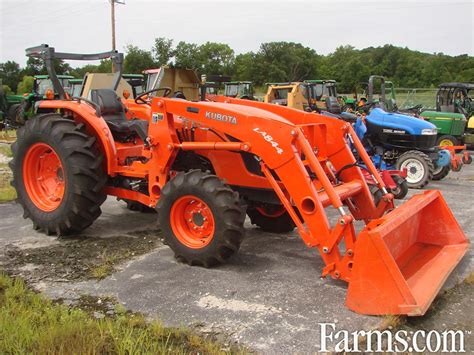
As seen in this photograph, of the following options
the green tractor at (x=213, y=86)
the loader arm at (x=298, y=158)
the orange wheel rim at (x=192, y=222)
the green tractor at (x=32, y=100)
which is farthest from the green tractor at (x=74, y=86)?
the orange wheel rim at (x=192, y=222)

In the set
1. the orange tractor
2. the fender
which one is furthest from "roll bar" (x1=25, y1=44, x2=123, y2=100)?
the fender

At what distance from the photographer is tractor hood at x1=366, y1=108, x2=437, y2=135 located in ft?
28.7

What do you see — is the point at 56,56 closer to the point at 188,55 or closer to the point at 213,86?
the point at 213,86

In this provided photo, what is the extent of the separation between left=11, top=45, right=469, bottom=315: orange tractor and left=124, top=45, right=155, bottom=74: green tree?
138ft

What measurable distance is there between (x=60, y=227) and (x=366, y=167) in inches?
126

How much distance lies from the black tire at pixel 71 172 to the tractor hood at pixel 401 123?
222 inches

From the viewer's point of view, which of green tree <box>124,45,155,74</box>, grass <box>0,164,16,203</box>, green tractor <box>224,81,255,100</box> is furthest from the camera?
green tree <box>124,45,155,74</box>

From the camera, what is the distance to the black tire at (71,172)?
15.8 feet

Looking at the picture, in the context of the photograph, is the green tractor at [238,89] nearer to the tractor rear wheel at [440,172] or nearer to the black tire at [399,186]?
the tractor rear wheel at [440,172]

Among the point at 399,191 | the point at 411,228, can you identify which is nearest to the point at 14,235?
the point at 411,228

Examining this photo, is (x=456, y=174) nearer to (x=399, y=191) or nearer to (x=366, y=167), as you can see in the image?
Answer: (x=399, y=191)

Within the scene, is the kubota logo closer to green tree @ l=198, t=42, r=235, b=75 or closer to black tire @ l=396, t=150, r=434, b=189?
black tire @ l=396, t=150, r=434, b=189

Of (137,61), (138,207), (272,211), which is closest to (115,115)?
(138,207)

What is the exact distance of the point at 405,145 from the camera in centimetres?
892
